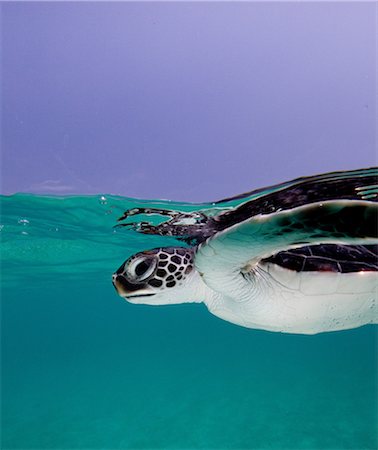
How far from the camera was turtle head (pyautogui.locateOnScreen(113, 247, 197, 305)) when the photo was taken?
3.37m

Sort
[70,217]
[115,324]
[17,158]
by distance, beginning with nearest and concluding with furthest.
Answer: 1. [17,158]
2. [70,217]
3. [115,324]

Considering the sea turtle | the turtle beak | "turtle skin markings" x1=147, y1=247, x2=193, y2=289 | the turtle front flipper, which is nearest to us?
the sea turtle

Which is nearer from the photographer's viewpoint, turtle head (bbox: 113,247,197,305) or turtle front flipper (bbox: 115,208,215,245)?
turtle head (bbox: 113,247,197,305)

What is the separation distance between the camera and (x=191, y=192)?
24.3 ft

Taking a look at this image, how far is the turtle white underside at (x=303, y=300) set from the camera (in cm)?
357

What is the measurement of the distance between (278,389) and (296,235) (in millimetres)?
15552

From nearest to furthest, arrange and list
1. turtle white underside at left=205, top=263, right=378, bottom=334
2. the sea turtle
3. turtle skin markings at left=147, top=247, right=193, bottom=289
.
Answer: the sea turtle
turtle skin markings at left=147, top=247, right=193, bottom=289
turtle white underside at left=205, top=263, right=378, bottom=334

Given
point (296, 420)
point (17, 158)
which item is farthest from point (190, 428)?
point (17, 158)

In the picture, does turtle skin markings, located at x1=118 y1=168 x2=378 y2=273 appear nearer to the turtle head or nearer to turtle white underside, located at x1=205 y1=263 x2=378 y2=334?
turtle white underside, located at x1=205 y1=263 x2=378 y2=334

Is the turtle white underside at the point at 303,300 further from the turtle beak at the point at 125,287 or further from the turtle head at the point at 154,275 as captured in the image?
the turtle beak at the point at 125,287

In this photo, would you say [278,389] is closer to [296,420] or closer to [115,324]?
[296,420]

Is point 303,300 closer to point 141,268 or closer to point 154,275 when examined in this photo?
point 154,275

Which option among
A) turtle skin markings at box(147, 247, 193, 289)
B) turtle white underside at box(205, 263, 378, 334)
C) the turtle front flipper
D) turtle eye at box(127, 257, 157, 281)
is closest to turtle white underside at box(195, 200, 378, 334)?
turtle white underside at box(205, 263, 378, 334)

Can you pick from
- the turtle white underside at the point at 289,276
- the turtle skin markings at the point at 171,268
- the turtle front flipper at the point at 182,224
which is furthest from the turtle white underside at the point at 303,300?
the turtle front flipper at the point at 182,224
